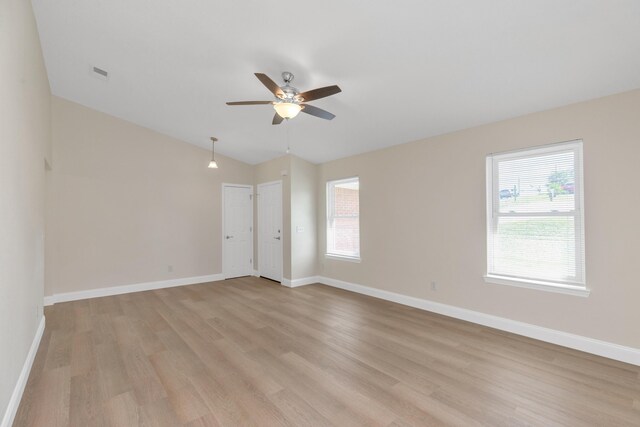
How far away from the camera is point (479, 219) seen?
3.74 m

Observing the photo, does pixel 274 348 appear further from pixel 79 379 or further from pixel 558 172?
pixel 558 172

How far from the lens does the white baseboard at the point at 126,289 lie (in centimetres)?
471

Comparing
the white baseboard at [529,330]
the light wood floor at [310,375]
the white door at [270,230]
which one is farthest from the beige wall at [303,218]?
the light wood floor at [310,375]

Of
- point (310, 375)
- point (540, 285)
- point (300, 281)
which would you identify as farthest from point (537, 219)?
point (300, 281)

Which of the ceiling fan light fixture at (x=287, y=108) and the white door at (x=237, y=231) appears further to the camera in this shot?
the white door at (x=237, y=231)

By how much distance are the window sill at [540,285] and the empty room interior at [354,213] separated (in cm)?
3

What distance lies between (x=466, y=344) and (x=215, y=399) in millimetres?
2539

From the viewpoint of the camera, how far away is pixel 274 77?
10.5ft

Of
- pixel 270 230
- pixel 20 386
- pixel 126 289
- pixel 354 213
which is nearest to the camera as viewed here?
pixel 20 386

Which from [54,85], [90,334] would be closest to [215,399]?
[90,334]

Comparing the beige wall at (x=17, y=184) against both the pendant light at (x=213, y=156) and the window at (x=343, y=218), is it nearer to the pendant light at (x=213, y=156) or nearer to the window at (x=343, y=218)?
the pendant light at (x=213, y=156)

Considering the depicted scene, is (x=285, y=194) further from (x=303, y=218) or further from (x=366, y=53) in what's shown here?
(x=366, y=53)

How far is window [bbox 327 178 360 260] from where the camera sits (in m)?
5.55

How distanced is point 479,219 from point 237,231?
16.2ft
